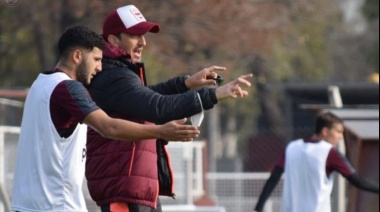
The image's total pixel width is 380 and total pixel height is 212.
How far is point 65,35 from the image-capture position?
7.41 m

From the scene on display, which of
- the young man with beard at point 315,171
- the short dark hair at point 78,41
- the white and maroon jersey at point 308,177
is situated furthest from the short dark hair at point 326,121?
the short dark hair at point 78,41

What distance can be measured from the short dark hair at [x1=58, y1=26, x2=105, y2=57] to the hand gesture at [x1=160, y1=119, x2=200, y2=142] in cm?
65

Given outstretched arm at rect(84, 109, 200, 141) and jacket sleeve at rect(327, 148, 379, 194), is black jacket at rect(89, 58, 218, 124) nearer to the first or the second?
outstretched arm at rect(84, 109, 200, 141)

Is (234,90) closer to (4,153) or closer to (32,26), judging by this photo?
(4,153)

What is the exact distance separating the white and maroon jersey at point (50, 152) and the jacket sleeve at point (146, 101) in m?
0.43

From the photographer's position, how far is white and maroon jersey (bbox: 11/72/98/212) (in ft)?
23.7

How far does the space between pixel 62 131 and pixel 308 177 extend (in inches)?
183

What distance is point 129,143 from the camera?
8.04 m

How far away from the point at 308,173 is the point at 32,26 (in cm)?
1220

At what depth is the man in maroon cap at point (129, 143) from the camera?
7.80m

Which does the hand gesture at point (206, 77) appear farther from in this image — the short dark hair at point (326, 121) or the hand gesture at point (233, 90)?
the short dark hair at point (326, 121)

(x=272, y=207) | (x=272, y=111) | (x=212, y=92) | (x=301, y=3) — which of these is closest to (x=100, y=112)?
(x=212, y=92)

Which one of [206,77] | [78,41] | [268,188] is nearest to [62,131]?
[78,41]

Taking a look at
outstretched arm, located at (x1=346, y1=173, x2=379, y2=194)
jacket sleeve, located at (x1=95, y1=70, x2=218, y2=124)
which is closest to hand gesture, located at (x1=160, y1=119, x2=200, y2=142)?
jacket sleeve, located at (x1=95, y1=70, x2=218, y2=124)
